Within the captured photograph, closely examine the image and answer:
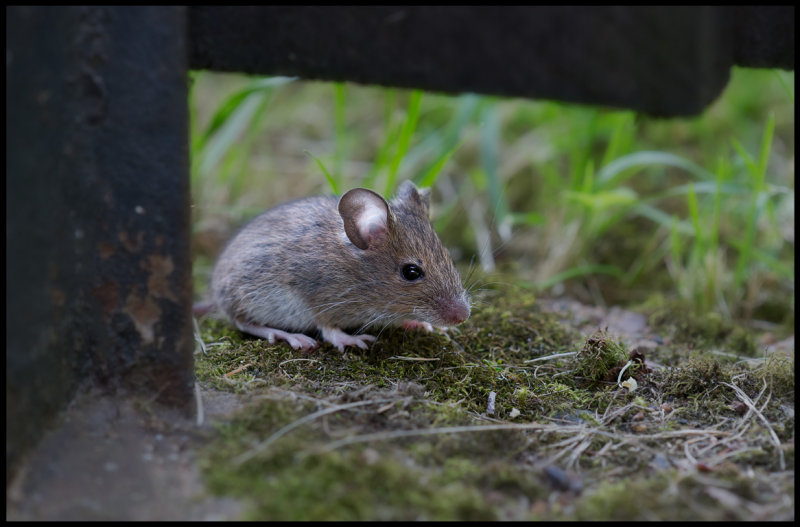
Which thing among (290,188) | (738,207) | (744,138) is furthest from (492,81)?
(744,138)

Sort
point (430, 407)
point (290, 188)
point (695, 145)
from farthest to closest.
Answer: point (695, 145), point (290, 188), point (430, 407)

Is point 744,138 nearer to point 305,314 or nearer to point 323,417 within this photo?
point 305,314

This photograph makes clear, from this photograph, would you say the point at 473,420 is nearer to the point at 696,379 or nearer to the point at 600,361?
the point at 600,361

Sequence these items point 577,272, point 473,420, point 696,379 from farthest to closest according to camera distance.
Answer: point 577,272
point 696,379
point 473,420

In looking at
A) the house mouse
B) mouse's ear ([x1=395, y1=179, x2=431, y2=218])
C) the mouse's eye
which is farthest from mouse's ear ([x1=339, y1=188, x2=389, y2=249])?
mouse's ear ([x1=395, y1=179, x2=431, y2=218])

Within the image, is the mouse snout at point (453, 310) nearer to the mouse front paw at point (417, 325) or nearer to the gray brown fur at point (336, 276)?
the gray brown fur at point (336, 276)

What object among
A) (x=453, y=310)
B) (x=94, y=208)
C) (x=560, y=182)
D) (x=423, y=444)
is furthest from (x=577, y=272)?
(x=94, y=208)
